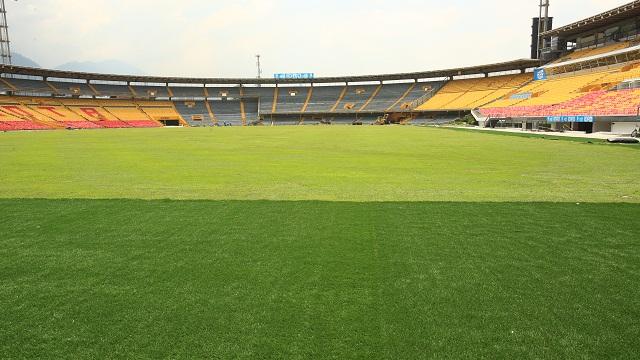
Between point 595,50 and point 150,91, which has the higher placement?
point 595,50

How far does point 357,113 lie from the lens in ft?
264

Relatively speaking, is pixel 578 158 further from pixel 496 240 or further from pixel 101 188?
pixel 101 188

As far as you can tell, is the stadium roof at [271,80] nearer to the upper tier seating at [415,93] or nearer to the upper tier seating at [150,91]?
the upper tier seating at [415,93]

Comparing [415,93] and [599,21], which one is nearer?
[599,21]

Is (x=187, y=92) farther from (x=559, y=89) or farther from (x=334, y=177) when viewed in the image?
(x=334, y=177)

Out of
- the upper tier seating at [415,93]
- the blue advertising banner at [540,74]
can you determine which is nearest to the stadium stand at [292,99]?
the upper tier seating at [415,93]

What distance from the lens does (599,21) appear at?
161 feet

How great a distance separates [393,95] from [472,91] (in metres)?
17.2

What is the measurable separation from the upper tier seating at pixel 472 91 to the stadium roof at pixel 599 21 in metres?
8.22

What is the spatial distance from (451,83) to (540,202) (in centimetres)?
7575

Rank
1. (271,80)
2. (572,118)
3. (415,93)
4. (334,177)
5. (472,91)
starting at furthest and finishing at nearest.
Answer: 1. (271,80)
2. (415,93)
3. (472,91)
4. (572,118)
5. (334,177)

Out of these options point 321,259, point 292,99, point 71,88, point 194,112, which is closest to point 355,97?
point 292,99

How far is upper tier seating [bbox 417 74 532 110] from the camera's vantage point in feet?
206

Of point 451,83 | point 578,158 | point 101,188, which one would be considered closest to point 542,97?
point 451,83
